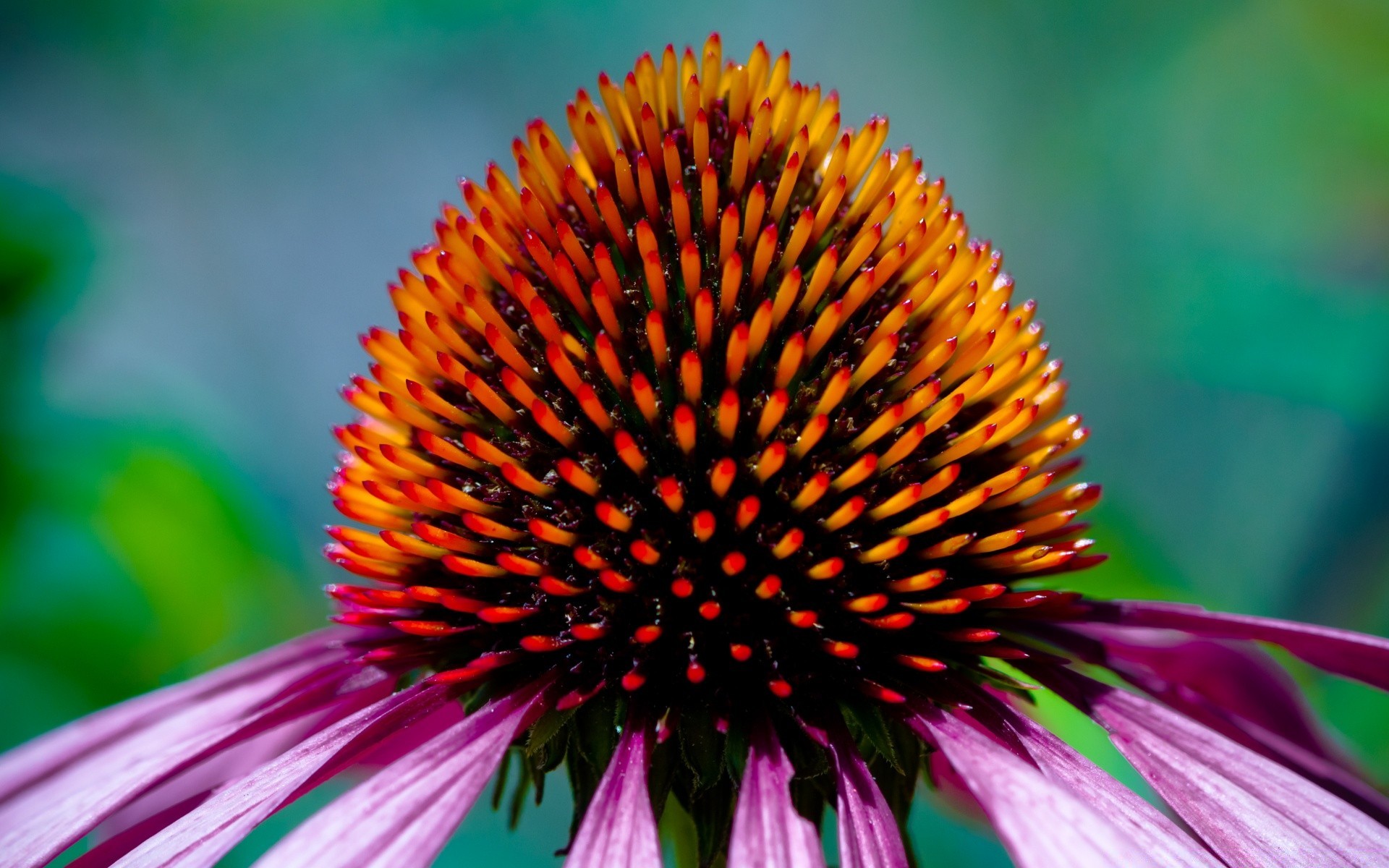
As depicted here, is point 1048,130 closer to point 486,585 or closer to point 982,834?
point 982,834

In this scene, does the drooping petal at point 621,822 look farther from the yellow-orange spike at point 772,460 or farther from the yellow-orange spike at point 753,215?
the yellow-orange spike at point 753,215

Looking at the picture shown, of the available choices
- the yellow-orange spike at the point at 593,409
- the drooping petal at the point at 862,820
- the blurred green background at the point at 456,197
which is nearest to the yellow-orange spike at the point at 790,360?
the yellow-orange spike at the point at 593,409

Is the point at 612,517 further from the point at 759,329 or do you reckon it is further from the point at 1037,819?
the point at 1037,819

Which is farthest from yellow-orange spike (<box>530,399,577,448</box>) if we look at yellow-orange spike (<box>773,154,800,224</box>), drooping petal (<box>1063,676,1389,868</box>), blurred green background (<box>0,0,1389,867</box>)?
blurred green background (<box>0,0,1389,867</box>)

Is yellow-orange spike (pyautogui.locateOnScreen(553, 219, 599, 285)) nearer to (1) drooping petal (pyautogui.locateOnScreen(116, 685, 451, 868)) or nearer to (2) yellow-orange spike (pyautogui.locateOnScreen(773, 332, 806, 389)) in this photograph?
(2) yellow-orange spike (pyautogui.locateOnScreen(773, 332, 806, 389))

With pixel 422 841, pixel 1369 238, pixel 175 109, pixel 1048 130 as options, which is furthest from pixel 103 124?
pixel 1369 238

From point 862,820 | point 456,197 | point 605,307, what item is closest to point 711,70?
point 605,307
